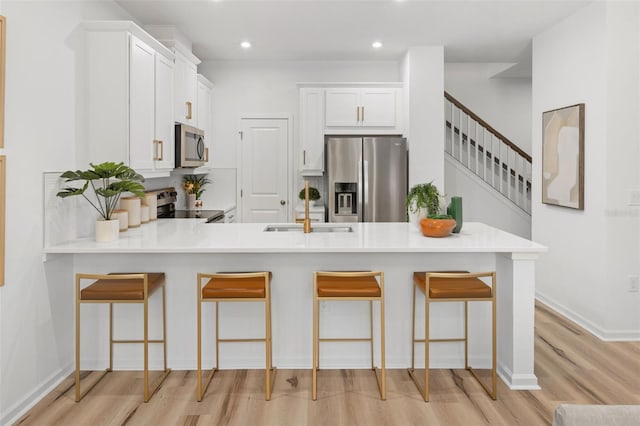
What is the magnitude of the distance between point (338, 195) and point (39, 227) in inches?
129

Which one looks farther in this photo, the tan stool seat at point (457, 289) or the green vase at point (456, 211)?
the green vase at point (456, 211)

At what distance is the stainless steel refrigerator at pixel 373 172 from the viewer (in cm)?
554

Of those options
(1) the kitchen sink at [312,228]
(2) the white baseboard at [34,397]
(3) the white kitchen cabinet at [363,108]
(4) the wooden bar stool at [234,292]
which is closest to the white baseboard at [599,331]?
(1) the kitchen sink at [312,228]

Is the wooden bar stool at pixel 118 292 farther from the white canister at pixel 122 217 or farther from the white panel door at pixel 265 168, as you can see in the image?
the white panel door at pixel 265 168

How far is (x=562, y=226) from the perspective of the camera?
4656 millimetres

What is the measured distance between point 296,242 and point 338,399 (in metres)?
0.97

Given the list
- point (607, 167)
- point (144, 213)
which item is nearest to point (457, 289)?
point (607, 167)

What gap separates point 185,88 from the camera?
492 cm

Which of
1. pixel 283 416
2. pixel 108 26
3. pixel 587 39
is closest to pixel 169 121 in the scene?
pixel 108 26

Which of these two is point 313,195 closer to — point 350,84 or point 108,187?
point 350,84

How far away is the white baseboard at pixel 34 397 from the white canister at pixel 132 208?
3.68ft

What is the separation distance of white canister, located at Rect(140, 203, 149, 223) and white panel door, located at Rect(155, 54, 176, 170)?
351 mm

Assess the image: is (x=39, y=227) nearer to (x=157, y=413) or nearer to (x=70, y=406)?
(x=70, y=406)

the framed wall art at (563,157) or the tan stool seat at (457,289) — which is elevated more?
the framed wall art at (563,157)
